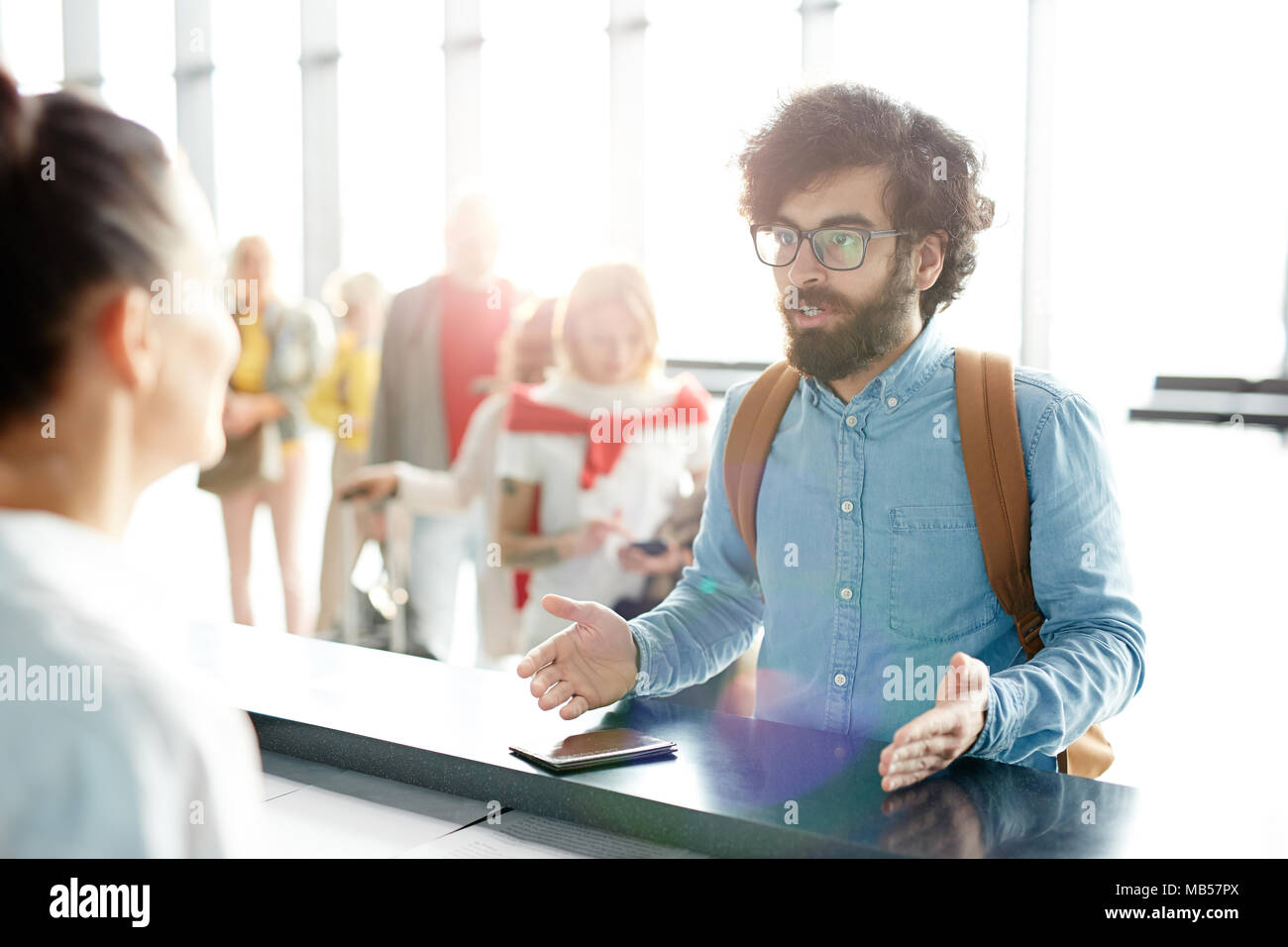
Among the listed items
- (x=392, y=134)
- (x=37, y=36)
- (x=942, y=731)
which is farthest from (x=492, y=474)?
(x=37, y=36)

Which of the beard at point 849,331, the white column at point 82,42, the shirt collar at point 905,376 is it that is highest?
the white column at point 82,42

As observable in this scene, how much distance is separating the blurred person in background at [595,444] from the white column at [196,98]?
21.4 ft

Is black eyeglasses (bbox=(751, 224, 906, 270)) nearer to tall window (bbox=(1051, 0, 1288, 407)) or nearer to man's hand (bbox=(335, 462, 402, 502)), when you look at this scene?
man's hand (bbox=(335, 462, 402, 502))

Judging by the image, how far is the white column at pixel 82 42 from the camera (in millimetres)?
9922

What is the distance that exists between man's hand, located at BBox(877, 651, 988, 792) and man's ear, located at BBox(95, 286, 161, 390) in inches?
33.4

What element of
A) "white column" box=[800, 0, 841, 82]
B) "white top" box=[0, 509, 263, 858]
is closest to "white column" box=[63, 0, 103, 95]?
"white column" box=[800, 0, 841, 82]

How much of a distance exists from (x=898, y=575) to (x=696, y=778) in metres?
0.62

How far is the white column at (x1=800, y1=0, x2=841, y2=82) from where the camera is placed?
227 inches

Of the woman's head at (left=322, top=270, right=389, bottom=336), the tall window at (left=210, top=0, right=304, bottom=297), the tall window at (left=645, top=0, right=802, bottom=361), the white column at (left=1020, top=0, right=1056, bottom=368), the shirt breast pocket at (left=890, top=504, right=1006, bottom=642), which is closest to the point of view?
the shirt breast pocket at (left=890, top=504, right=1006, bottom=642)

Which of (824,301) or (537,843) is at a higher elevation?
(824,301)

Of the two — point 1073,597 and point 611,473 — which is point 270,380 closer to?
point 611,473

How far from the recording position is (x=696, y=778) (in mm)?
1334

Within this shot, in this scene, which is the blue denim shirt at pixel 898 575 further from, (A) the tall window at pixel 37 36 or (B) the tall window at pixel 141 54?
(A) the tall window at pixel 37 36

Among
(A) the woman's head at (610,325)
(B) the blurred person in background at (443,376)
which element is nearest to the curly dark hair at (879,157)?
(A) the woman's head at (610,325)
